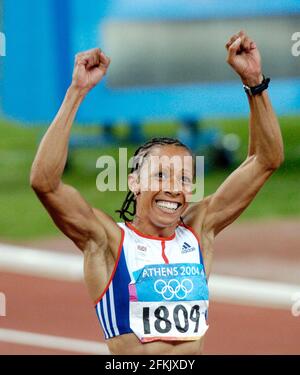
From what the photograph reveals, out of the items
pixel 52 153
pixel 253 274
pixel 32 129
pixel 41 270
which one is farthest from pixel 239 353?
pixel 32 129

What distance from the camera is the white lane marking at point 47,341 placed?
764cm

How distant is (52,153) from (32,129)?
1721cm

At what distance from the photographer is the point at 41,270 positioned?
6.20 meters

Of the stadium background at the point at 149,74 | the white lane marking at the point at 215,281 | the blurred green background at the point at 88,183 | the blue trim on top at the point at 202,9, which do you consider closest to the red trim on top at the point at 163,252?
the white lane marking at the point at 215,281

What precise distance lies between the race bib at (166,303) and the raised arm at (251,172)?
28 cm

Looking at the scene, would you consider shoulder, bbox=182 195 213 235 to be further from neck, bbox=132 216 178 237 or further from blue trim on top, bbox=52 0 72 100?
blue trim on top, bbox=52 0 72 100

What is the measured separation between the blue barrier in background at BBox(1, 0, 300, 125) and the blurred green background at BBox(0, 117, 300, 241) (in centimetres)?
98

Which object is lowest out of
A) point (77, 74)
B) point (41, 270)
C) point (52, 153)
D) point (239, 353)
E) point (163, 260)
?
point (239, 353)

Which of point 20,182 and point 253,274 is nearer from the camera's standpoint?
point 253,274

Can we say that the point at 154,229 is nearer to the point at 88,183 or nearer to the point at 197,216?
the point at 197,216

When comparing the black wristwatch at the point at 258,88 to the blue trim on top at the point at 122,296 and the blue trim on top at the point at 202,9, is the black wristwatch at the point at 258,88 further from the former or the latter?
the blue trim on top at the point at 202,9

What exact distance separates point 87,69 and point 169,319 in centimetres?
82

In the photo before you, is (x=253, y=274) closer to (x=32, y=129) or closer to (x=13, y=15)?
(x=13, y=15)

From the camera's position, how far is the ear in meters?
3.99
